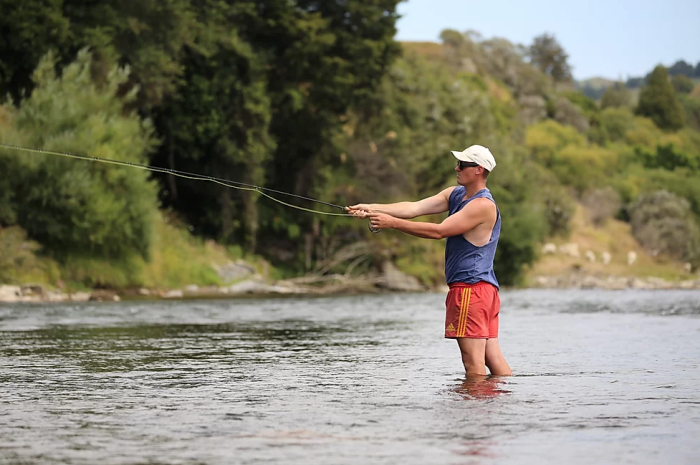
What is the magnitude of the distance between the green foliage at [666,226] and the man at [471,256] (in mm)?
70450

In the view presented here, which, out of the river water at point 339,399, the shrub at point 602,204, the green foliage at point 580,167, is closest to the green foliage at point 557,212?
the shrub at point 602,204

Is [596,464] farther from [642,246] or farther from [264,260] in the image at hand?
[642,246]

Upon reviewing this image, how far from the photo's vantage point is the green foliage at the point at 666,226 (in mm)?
77375

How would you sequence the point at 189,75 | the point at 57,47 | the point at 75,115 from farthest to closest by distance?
1. the point at 189,75
2. the point at 57,47
3. the point at 75,115

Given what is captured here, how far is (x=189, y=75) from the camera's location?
4238 cm

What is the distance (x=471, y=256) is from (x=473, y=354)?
0.80 metres

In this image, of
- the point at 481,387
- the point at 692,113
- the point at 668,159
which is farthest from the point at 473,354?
the point at 692,113

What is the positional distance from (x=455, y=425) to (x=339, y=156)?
42073mm

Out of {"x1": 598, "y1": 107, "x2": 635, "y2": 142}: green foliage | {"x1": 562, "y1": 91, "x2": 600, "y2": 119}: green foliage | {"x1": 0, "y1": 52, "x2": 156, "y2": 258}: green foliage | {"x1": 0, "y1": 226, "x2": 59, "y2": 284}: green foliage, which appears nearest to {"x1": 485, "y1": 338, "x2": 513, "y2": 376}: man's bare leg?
{"x1": 0, "y1": 52, "x2": 156, "y2": 258}: green foliage

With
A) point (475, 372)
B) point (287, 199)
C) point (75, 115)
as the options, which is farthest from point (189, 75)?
point (475, 372)

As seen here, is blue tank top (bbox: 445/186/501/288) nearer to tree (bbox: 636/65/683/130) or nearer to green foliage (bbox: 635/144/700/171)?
green foliage (bbox: 635/144/700/171)

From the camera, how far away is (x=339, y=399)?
8141mm

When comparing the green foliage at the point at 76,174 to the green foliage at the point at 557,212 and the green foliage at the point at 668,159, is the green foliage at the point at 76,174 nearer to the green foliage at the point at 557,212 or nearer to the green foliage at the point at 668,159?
the green foliage at the point at 557,212

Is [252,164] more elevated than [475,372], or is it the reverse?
[252,164]
